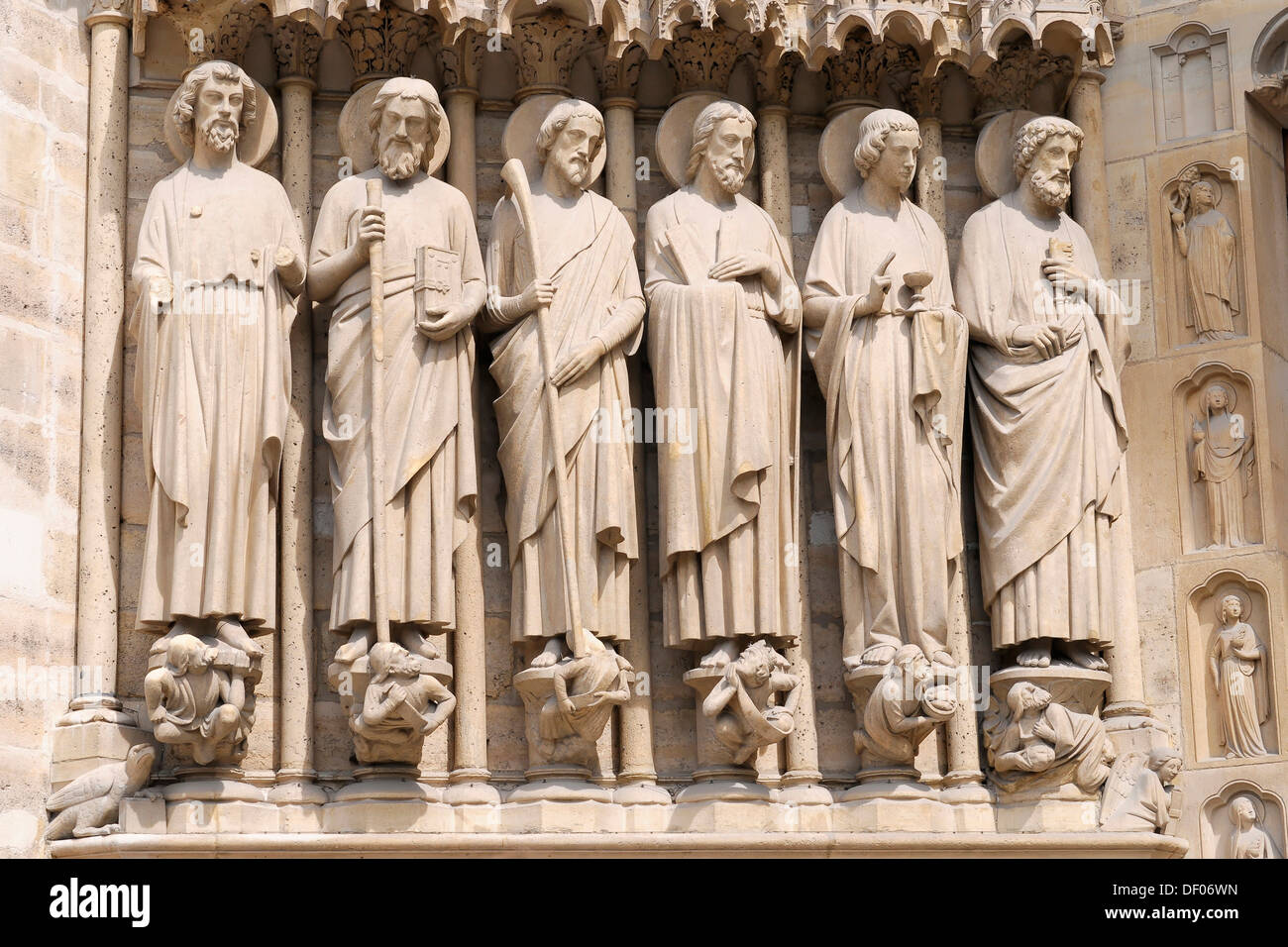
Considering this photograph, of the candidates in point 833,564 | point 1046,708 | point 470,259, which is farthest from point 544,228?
point 1046,708

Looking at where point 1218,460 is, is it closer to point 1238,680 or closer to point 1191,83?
point 1238,680

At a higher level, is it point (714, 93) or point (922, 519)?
point (714, 93)

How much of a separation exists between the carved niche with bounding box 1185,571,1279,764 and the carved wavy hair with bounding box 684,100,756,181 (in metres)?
2.88

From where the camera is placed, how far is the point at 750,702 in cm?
1079

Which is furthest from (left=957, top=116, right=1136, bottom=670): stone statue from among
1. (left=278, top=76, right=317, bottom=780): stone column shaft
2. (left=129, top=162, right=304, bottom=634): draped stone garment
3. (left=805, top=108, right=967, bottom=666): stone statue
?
(left=129, top=162, right=304, bottom=634): draped stone garment

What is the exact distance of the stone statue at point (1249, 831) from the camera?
11.3m

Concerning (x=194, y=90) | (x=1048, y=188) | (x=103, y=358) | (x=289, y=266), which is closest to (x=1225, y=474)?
(x=1048, y=188)

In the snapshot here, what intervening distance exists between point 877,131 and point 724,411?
4.94 feet

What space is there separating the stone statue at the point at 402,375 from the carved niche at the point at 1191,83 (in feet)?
11.3

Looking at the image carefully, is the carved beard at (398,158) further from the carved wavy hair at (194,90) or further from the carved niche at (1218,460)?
the carved niche at (1218,460)

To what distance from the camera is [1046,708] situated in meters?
11.1

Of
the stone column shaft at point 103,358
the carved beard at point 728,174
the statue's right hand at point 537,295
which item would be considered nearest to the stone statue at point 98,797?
the stone column shaft at point 103,358
